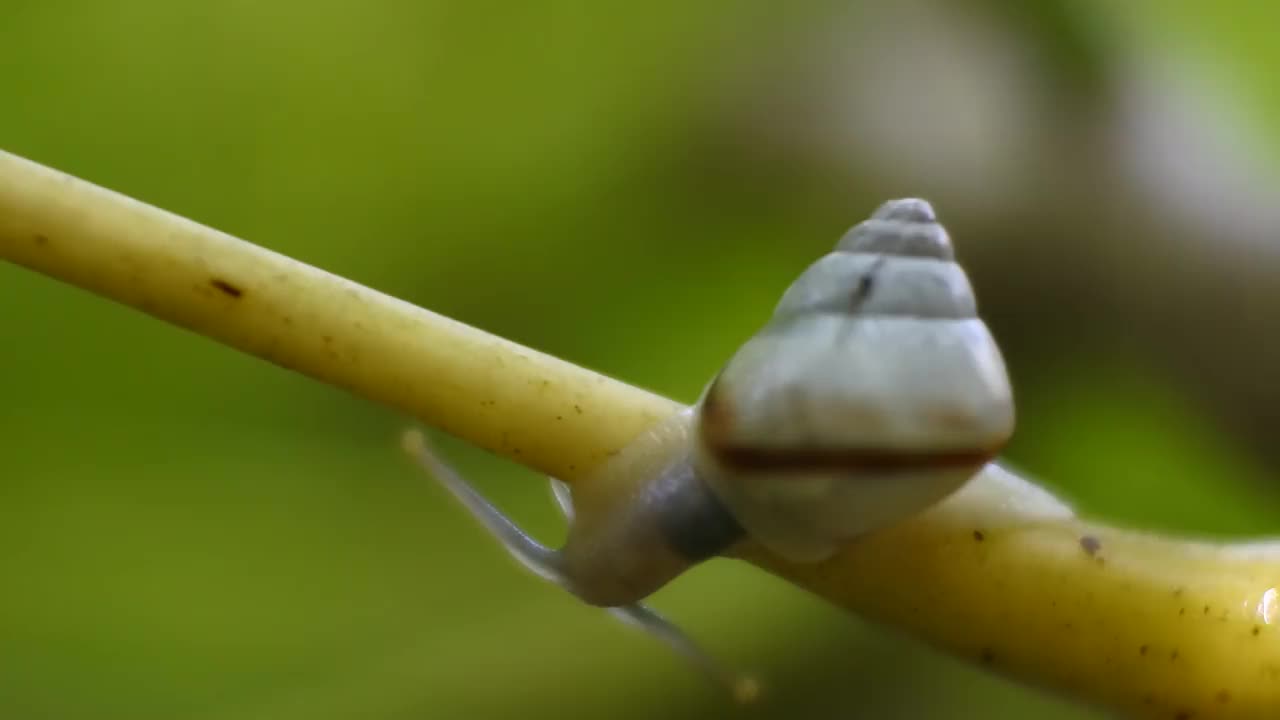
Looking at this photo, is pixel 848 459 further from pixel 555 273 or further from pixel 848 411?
pixel 555 273

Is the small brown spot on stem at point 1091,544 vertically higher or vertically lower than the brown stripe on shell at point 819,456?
lower

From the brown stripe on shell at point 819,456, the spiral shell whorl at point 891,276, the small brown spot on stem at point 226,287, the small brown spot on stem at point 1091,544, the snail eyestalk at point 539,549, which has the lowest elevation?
the snail eyestalk at point 539,549

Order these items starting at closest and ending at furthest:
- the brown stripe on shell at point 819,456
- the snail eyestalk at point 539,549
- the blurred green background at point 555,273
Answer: the brown stripe on shell at point 819,456 → the snail eyestalk at point 539,549 → the blurred green background at point 555,273

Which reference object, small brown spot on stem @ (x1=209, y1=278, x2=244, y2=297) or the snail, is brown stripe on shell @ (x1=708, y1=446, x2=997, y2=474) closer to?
the snail

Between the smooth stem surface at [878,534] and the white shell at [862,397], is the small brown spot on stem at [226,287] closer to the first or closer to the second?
the smooth stem surface at [878,534]

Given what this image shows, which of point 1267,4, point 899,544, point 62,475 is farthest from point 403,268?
point 1267,4

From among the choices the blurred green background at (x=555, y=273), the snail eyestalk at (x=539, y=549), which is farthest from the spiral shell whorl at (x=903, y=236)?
the blurred green background at (x=555, y=273)

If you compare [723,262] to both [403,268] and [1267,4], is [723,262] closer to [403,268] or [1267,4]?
[403,268]
